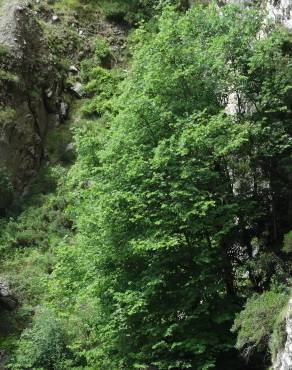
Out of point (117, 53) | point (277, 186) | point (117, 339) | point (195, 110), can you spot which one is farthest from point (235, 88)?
point (117, 53)

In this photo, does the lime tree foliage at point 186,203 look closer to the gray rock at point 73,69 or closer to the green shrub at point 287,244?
the green shrub at point 287,244

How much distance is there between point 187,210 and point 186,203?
21 centimetres

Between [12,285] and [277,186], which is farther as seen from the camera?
[12,285]

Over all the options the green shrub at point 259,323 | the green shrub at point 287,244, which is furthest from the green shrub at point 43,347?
the green shrub at point 287,244

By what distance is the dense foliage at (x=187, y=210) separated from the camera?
40.0 ft

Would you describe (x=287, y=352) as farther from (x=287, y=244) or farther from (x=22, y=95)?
(x=22, y=95)

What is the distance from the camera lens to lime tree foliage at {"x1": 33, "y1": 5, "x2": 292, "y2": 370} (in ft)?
40.2

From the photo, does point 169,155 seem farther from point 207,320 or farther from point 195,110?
point 207,320

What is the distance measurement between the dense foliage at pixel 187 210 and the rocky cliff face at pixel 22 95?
9252mm

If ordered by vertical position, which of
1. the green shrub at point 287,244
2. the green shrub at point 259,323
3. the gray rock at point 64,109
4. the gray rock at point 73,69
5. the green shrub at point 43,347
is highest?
the gray rock at point 73,69

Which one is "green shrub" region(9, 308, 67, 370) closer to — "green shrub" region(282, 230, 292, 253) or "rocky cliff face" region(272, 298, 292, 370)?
"green shrub" region(282, 230, 292, 253)

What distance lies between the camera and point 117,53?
2959 cm

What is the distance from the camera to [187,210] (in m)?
12.1

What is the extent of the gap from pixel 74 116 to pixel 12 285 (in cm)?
1026
